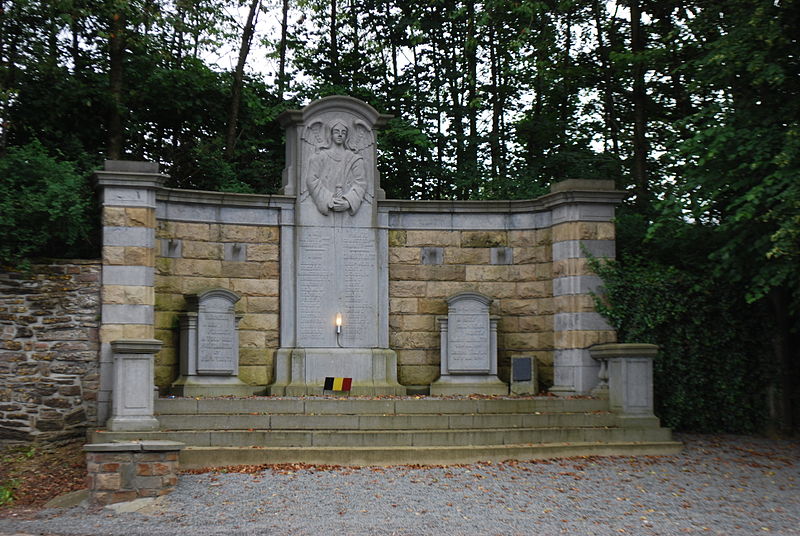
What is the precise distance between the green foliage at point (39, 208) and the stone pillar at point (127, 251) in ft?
1.23

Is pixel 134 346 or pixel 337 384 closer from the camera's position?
pixel 134 346

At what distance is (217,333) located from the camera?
1370 cm

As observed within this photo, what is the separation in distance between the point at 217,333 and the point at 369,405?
2543 mm

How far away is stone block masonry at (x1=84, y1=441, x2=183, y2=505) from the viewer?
9.46 metres

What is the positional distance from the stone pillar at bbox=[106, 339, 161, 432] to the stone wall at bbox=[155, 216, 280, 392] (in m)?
2.24

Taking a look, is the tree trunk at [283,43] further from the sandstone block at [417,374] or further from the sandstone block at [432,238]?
the sandstone block at [417,374]

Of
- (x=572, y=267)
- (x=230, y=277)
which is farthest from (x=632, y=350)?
(x=230, y=277)

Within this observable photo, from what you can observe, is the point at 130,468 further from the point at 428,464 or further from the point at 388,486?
the point at 428,464

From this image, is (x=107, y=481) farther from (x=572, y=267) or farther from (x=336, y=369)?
(x=572, y=267)

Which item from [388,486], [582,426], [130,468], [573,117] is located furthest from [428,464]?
[573,117]

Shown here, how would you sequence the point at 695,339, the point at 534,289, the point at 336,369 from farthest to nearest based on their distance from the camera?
the point at 534,289, the point at 336,369, the point at 695,339

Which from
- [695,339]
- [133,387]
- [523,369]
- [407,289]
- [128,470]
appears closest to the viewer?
[128,470]

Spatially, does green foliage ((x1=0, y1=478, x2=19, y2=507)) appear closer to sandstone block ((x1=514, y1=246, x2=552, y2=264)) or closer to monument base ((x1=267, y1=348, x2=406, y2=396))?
monument base ((x1=267, y1=348, x2=406, y2=396))

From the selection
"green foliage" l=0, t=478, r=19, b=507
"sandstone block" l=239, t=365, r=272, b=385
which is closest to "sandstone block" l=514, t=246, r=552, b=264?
"sandstone block" l=239, t=365, r=272, b=385
